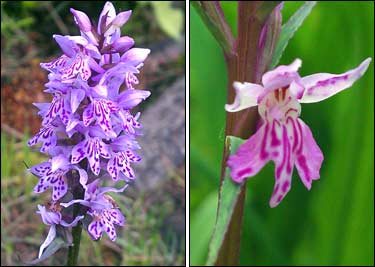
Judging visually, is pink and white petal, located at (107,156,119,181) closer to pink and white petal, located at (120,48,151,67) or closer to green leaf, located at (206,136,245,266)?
pink and white petal, located at (120,48,151,67)

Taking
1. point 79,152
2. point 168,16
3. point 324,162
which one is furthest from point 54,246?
point 168,16

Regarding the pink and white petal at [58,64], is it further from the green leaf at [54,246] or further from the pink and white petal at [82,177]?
the green leaf at [54,246]

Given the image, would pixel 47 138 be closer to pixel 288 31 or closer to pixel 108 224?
pixel 108 224

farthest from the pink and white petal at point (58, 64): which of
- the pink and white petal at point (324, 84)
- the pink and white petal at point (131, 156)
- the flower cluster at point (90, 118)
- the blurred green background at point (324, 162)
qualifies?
the blurred green background at point (324, 162)

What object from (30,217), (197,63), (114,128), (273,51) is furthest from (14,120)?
(273,51)

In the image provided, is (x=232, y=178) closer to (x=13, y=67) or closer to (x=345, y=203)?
(x=345, y=203)

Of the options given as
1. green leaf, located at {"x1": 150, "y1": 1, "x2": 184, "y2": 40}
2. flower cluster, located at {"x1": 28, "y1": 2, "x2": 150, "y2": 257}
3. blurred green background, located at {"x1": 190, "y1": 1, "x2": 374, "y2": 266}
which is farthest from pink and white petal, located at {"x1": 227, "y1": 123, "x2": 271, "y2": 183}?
green leaf, located at {"x1": 150, "y1": 1, "x2": 184, "y2": 40}

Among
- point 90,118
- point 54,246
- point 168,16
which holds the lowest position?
point 54,246
